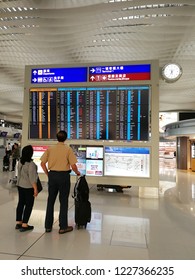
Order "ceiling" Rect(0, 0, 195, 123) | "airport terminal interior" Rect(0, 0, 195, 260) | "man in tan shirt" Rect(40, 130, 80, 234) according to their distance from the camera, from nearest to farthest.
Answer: "airport terminal interior" Rect(0, 0, 195, 260)
"man in tan shirt" Rect(40, 130, 80, 234)
"ceiling" Rect(0, 0, 195, 123)

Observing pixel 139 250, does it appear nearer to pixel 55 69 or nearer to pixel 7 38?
pixel 55 69

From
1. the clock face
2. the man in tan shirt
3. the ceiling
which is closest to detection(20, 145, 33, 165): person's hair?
the man in tan shirt

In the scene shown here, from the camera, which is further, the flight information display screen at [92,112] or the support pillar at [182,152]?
the support pillar at [182,152]

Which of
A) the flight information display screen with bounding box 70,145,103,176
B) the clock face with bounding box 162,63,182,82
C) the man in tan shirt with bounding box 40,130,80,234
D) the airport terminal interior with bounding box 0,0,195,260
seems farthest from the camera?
the clock face with bounding box 162,63,182,82

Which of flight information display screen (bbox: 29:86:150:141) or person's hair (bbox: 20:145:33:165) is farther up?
flight information display screen (bbox: 29:86:150:141)

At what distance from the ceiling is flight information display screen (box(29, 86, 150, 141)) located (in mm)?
1445

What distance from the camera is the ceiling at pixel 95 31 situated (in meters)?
4.29

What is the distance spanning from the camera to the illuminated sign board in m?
4.95

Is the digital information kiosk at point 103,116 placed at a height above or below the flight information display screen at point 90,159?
above

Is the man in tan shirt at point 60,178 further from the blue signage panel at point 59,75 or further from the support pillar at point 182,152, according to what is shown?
the support pillar at point 182,152

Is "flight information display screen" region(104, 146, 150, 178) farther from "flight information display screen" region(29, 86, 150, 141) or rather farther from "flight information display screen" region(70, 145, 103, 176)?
"flight information display screen" region(29, 86, 150, 141)

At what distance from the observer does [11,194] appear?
18.0ft

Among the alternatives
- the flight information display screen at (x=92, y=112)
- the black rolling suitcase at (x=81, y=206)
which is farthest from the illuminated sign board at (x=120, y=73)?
the black rolling suitcase at (x=81, y=206)

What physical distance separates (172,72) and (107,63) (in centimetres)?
163
